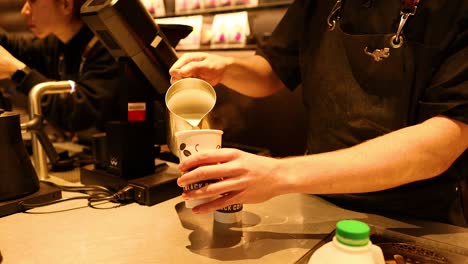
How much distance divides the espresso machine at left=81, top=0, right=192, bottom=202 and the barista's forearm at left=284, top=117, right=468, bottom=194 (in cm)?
54

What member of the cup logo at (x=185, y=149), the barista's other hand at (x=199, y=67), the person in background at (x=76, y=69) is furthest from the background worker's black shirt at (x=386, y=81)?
the person in background at (x=76, y=69)

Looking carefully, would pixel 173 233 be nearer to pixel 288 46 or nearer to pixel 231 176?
pixel 231 176

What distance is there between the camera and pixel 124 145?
1188 mm

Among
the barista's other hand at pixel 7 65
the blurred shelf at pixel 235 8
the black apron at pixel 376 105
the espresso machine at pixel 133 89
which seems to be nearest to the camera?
the black apron at pixel 376 105

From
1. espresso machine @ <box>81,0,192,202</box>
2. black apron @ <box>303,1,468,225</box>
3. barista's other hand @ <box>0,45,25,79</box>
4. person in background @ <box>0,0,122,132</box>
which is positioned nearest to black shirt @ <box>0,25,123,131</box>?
person in background @ <box>0,0,122,132</box>

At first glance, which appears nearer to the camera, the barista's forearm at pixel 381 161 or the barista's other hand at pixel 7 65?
the barista's forearm at pixel 381 161

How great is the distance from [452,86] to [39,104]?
124 cm

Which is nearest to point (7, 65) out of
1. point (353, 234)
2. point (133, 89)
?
point (133, 89)

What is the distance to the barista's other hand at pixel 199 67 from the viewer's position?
1.06 m

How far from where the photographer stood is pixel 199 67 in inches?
44.6

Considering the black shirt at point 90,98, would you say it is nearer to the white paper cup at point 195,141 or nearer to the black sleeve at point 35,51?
the black sleeve at point 35,51

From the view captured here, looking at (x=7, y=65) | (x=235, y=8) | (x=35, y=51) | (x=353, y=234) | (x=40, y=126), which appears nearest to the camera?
(x=353, y=234)

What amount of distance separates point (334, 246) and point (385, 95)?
1.94 feet

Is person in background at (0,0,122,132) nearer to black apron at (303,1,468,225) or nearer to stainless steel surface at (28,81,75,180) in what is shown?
stainless steel surface at (28,81,75,180)
